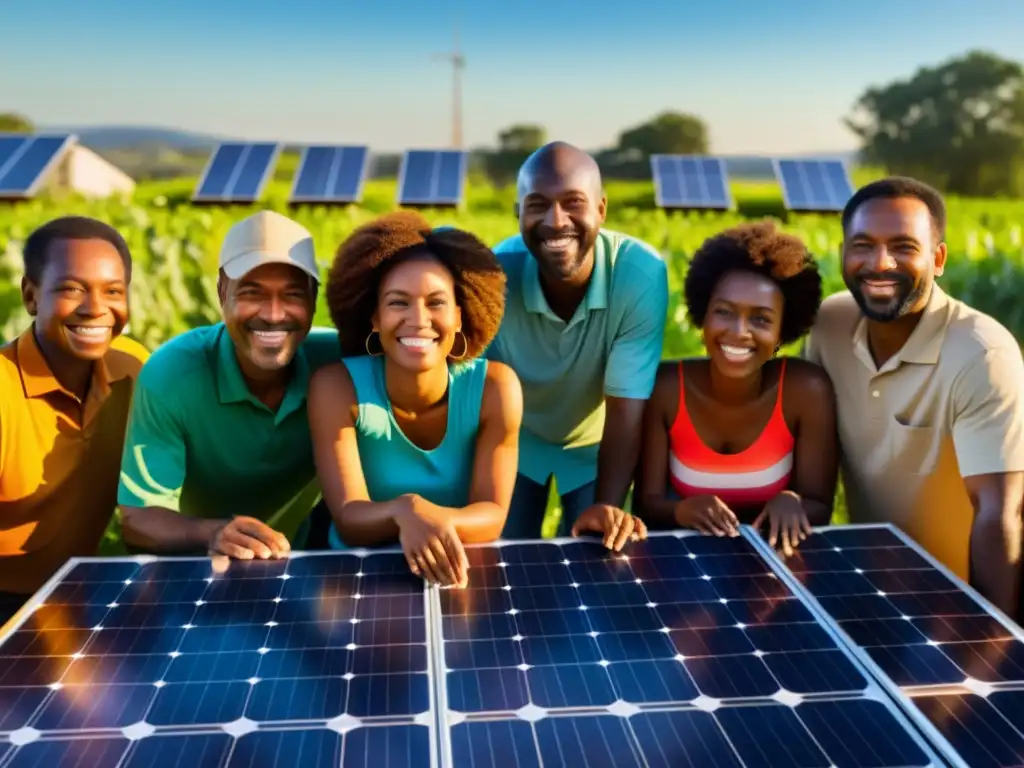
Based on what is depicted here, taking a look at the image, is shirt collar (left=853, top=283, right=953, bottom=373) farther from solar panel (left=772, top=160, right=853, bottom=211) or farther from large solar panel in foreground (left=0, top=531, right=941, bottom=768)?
solar panel (left=772, top=160, right=853, bottom=211)

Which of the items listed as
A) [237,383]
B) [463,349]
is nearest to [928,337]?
[463,349]

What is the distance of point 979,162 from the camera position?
46938mm

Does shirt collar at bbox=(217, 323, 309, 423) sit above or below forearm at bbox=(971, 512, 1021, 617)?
above

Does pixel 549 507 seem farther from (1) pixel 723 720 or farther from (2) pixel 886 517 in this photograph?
(1) pixel 723 720

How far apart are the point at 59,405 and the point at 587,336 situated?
2.25 metres

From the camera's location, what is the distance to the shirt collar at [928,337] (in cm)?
368

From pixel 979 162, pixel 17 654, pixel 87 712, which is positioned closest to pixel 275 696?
pixel 87 712

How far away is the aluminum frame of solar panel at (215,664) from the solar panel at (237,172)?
16.3 metres

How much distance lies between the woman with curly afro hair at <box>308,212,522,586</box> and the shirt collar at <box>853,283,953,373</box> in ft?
5.17

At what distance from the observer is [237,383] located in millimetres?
3621

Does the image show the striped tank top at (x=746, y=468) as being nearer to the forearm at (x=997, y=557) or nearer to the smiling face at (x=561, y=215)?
the forearm at (x=997, y=557)

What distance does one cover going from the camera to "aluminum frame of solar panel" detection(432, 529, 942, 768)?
2094 millimetres

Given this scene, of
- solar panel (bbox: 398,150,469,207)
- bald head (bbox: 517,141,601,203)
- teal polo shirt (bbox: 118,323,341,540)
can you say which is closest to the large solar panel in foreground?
teal polo shirt (bbox: 118,323,341,540)

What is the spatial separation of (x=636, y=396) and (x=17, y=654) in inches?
98.0
